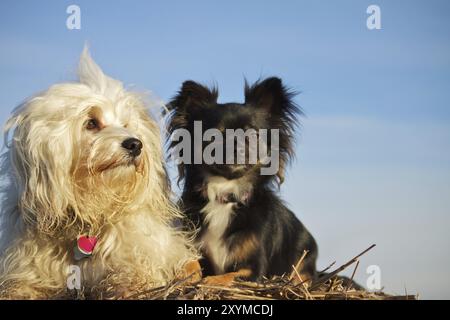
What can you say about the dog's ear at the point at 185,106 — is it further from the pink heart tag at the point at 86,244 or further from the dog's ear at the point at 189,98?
the pink heart tag at the point at 86,244

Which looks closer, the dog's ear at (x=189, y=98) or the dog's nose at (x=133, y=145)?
the dog's nose at (x=133, y=145)

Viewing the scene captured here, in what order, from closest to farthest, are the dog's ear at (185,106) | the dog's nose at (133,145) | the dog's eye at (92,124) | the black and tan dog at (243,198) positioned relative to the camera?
the dog's nose at (133,145) < the dog's eye at (92,124) < the black and tan dog at (243,198) < the dog's ear at (185,106)

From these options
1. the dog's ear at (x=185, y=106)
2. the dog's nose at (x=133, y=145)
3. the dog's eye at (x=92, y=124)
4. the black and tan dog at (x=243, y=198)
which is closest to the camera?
the dog's nose at (x=133, y=145)

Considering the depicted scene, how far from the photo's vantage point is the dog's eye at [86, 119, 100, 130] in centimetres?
490

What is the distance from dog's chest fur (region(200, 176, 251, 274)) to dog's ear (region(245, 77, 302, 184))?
2.62 feet

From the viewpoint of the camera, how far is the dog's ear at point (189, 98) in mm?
6363

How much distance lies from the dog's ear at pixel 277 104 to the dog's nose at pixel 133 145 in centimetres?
209

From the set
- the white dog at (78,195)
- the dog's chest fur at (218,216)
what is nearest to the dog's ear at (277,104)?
the dog's chest fur at (218,216)

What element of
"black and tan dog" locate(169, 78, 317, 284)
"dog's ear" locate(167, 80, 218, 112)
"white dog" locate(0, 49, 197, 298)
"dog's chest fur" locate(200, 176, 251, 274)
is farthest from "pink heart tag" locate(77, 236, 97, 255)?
"dog's ear" locate(167, 80, 218, 112)

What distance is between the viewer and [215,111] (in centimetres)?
632

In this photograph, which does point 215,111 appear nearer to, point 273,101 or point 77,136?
point 273,101

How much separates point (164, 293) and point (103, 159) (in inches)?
47.2

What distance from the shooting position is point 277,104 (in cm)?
662
